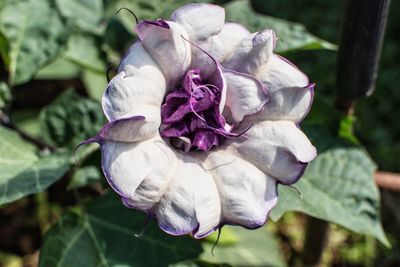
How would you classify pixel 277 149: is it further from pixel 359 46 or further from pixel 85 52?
pixel 85 52

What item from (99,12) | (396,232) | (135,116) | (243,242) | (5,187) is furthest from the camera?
(396,232)

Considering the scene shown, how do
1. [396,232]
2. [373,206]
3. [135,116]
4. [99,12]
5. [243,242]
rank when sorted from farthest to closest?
[396,232]
[243,242]
[99,12]
[373,206]
[135,116]

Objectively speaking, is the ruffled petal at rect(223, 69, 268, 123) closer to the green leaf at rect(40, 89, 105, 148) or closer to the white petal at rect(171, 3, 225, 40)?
the white petal at rect(171, 3, 225, 40)

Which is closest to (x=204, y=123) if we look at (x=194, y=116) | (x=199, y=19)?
(x=194, y=116)

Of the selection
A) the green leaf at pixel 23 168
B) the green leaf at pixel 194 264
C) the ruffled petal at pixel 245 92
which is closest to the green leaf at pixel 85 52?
the green leaf at pixel 23 168

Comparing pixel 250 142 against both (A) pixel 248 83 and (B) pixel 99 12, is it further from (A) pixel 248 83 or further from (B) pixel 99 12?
(B) pixel 99 12

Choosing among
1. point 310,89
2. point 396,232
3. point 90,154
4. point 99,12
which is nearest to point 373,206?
point 310,89

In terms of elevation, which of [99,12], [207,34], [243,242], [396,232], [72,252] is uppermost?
[207,34]

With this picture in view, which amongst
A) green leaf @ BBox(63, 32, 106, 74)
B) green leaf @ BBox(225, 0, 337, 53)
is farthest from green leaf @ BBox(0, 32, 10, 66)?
green leaf @ BBox(225, 0, 337, 53)
